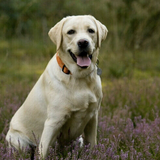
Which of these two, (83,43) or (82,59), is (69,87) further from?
(83,43)

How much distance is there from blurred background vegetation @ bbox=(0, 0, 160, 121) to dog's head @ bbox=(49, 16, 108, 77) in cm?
118

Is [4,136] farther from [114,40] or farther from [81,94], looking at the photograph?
[114,40]

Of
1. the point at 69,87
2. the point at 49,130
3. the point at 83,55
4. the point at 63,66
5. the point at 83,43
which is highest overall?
the point at 83,43

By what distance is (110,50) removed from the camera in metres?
7.81

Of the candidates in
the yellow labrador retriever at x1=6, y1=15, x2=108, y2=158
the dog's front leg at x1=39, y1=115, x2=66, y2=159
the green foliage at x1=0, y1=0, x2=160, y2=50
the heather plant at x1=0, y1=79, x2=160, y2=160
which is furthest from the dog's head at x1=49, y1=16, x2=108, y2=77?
the green foliage at x1=0, y1=0, x2=160, y2=50

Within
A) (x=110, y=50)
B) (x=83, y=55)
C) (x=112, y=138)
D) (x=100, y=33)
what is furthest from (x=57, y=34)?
(x=110, y=50)

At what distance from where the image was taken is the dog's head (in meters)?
2.56

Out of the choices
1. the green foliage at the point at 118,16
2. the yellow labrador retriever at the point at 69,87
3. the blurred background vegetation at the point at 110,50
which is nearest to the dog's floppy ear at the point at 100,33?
the yellow labrador retriever at the point at 69,87

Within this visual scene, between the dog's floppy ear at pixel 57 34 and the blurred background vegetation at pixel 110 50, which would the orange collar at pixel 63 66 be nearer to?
the dog's floppy ear at pixel 57 34

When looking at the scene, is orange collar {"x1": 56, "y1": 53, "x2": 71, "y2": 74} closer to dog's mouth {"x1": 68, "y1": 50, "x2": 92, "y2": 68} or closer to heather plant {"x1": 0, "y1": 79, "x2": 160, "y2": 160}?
dog's mouth {"x1": 68, "y1": 50, "x2": 92, "y2": 68}

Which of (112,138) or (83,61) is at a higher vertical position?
(83,61)

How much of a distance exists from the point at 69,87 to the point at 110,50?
537 cm

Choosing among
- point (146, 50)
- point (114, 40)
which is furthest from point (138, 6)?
point (146, 50)

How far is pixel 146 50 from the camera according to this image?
932 cm
